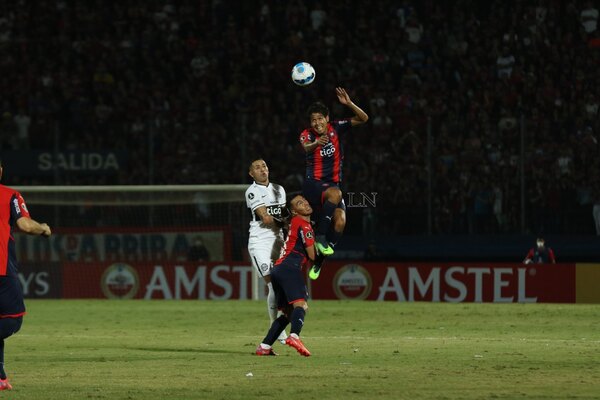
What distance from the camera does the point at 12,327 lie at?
10.3 m

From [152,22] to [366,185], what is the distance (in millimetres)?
11310

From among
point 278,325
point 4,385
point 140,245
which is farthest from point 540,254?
point 4,385

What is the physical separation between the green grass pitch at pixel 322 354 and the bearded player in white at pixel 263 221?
1062 mm

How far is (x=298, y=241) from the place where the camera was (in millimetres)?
13180

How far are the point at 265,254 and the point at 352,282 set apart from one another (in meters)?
10.1

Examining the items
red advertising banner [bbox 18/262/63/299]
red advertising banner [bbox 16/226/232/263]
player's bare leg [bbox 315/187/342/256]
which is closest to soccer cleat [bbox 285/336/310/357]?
player's bare leg [bbox 315/187/342/256]

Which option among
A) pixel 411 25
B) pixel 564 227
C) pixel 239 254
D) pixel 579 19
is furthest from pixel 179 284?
pixel 579 19

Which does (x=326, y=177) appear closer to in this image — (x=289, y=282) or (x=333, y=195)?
(x=333, y=195)

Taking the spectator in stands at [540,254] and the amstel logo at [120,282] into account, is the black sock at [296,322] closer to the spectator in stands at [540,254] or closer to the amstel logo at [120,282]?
the spectator in stands at [540,254]

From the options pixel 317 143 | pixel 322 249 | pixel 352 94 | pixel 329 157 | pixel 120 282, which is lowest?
pixel 120 282

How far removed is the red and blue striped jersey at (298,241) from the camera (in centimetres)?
1312

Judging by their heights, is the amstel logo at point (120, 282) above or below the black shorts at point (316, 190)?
below

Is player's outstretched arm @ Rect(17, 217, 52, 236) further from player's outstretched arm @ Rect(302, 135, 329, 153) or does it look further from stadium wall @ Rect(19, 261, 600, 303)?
stadium wall @ Rect(19, 261, 600, 303)

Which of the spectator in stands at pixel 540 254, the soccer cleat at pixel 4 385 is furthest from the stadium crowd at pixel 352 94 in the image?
the soccer cleat at pixel 4 385
